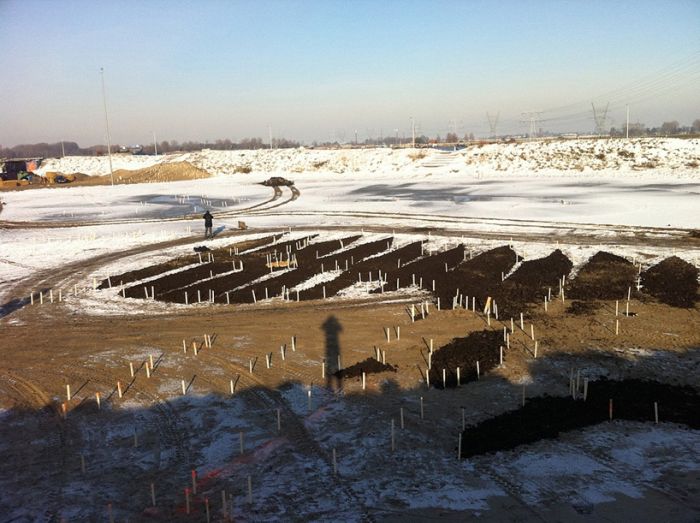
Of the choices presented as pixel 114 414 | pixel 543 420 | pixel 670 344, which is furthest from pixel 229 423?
pixel 670 344

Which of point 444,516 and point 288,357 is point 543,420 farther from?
point 288,357

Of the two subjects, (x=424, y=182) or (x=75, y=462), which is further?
(x=424, y=182)

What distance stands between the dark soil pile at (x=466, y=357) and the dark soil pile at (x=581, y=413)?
1.82 meters

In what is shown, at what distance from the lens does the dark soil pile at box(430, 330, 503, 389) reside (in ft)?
44.0

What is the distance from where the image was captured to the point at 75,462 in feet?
33.0

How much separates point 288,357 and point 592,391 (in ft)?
23.9

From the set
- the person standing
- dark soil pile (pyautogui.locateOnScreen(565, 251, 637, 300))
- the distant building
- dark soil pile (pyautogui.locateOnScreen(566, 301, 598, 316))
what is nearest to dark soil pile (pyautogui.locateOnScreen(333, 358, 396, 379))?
dark soil pile (pyautogui.locateOnScreen(566, 301, 598, 316))

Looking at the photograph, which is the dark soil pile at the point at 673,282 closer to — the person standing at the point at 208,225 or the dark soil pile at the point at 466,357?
the dark soil pile at the point at 466,357

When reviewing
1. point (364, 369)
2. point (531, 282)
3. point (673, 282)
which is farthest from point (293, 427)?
point (673, 282)

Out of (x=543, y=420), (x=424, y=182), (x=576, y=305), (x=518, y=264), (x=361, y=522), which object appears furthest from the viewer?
(x=424, y=182)

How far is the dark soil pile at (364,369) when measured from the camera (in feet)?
44.7

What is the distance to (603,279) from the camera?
21297mm

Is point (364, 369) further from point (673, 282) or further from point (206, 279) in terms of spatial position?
point (673, 282)

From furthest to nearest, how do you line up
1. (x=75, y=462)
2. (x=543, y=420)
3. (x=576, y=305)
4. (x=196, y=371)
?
(x=576, y=305) < (x=196, y=371) < (x=543, y=420) < (x=75, y=462)
